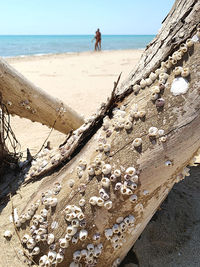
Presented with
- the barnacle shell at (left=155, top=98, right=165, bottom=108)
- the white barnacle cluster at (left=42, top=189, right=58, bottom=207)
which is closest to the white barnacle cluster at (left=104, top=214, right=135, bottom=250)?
the white barnacle cluster at (left=42, top=189, right=58, bottom=207)

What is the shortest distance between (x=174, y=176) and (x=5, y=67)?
1.92 meters

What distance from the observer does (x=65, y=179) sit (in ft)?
6.65

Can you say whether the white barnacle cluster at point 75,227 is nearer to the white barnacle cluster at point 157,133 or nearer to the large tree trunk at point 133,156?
the large tree trunk at point 133,156

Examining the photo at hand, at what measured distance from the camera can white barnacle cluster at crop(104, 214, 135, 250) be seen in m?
A: 1.85

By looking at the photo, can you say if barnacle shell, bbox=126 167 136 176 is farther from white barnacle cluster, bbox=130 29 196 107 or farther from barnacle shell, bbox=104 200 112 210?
white barnacle cluster, bbox=130 29 196 107

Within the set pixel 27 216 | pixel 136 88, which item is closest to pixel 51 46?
pixel 136 88

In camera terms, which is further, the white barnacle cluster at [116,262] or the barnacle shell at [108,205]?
the white barnacle cluster at [116,262]

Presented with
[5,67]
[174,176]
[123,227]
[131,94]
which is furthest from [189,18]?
[5,67]

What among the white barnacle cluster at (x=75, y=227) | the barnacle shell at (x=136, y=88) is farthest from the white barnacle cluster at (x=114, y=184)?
the barnacle shell at (x=136, y=88)

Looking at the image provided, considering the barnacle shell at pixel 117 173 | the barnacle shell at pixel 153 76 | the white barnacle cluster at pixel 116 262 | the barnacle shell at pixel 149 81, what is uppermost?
the barnacle shell at pixel 153 76

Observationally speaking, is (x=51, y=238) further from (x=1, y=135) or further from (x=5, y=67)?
(x=5, y=67)

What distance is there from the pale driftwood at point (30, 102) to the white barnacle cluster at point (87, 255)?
55.9 inches

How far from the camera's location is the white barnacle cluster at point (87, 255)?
1.85 metres

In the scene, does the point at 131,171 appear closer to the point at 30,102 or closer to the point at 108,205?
the point at 108,205
